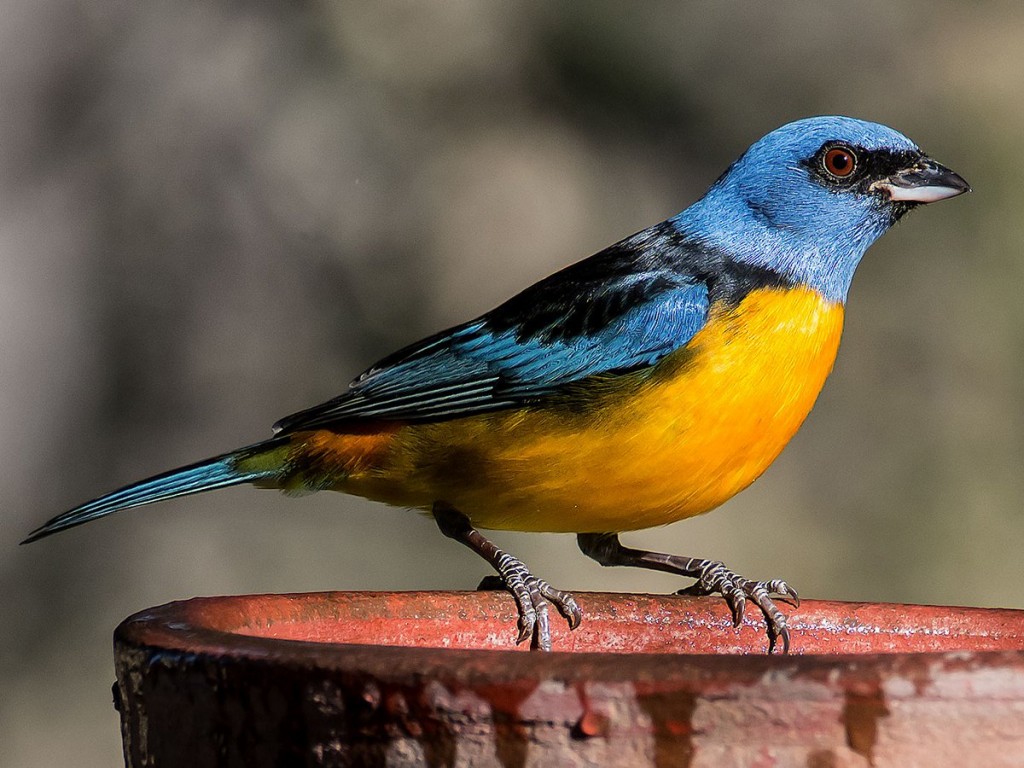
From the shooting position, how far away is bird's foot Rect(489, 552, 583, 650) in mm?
2635

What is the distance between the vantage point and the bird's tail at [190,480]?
155 inches

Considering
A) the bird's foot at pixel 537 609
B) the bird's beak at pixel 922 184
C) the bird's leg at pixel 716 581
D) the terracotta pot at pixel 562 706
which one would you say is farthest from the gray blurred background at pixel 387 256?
the terracotta pot at pixel 562 706

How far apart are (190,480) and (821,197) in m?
1.84

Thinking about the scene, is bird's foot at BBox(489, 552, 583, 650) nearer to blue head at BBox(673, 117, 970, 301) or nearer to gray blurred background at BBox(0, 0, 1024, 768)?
blue head at BBox(673, 117, 970, 301)

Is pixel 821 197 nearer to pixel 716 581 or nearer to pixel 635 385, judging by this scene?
pixel 635 385

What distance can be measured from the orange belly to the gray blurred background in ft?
10.1

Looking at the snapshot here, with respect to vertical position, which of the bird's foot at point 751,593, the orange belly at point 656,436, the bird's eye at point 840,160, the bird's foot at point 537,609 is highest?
the bird's eye at point 840,160

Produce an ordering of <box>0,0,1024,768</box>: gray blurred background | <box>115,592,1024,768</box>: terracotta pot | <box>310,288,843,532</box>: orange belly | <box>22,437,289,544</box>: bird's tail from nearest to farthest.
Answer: <box>115,592,1024,768</box>: terracotta pot → <box>310,288,843,532</box>: orange belly → <box>22,437,289,544</box>: bird's tail → <box>0,0,1024,768</box>: gray blurred background

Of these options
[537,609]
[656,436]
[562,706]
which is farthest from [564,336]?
[562,706]

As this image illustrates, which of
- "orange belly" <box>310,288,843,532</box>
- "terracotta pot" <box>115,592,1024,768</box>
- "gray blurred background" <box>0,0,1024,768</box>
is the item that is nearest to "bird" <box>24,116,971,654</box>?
"orange belly" <box>310,288,843,532</box>

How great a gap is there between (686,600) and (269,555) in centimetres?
420

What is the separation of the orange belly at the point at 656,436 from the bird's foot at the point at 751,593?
0.18 metres

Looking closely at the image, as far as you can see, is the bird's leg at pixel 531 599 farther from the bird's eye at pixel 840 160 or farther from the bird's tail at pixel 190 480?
the bird's eye at pixel 840 160

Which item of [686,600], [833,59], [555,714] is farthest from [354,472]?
[833,59]
